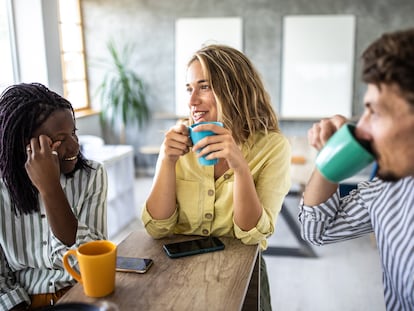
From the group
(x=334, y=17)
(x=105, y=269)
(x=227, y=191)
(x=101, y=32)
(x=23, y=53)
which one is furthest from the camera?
(x=101, y=32)

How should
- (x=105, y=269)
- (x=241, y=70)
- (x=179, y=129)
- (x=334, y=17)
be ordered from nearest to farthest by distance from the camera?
(x=105, y=269) → (x=179, y=129) → (x=241, y=70) → (x=334, y=17)

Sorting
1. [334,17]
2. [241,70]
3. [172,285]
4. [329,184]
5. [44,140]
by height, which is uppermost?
[334,17]

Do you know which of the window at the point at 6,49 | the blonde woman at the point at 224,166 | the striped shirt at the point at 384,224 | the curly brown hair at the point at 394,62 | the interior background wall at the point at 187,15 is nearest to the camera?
the curly brown hair at the point at 394,62

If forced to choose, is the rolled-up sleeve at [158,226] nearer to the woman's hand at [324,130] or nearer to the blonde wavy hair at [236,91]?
the blonde wavy hair at [236,91]

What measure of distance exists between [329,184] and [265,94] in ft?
1.85

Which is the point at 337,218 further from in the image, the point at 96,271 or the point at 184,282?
the point at 96,271

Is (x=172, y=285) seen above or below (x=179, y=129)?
below

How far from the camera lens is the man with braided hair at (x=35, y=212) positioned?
124cm

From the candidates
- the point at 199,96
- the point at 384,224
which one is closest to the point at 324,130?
the point at 384,224

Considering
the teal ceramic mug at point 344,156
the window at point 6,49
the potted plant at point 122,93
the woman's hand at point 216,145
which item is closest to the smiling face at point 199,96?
the woman's hand at point 216,145

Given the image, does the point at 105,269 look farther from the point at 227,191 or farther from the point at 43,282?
the point at 227,191

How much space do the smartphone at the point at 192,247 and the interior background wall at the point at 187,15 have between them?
4.18m

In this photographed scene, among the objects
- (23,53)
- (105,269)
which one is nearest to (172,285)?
(105,269)

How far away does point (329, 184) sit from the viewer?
3.79 feet
